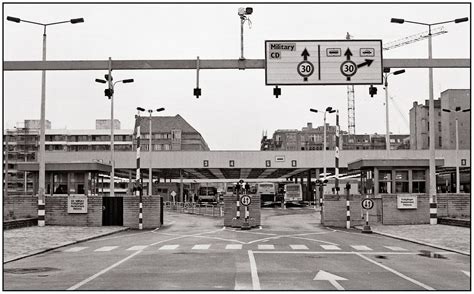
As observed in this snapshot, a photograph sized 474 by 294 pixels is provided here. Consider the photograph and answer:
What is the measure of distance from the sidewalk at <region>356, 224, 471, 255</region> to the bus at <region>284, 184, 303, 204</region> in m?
42.5

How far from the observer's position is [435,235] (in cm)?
2670

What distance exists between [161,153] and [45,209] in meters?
33.3

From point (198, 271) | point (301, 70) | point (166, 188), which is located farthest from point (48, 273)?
point (166, 188)

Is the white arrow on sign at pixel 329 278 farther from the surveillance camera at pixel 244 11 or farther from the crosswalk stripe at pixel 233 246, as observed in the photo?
the surveillance camera at pixel 244 11

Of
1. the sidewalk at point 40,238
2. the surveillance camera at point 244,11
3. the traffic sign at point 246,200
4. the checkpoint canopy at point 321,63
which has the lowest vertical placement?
the sidewalk at point 40,238

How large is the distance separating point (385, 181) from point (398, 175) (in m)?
0.76

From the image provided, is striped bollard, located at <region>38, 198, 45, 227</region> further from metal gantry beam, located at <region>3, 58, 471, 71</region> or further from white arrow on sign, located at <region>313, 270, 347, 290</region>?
white arrow on sign, located at <region>313, 270, 347, 290</region>

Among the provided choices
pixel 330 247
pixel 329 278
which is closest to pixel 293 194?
pixel 330 247

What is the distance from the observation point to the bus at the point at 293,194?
77062mm

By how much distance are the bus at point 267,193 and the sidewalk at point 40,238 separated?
47144 millimetres

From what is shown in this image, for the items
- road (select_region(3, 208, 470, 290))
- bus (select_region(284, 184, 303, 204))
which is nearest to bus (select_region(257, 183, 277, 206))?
bus (select_region(284, 184, 303, 204))

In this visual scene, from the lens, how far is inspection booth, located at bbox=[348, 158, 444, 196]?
117 feet

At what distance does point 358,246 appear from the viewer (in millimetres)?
22344

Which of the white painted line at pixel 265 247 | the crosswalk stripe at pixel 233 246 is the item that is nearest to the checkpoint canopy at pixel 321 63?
the white painted line at pixel 265 247
